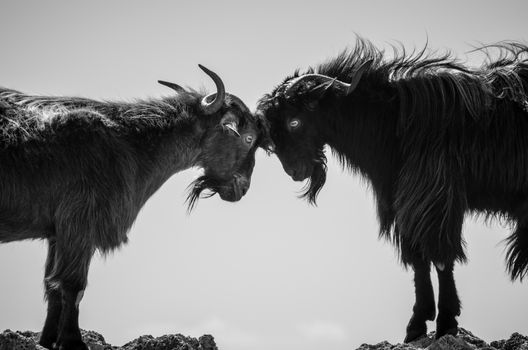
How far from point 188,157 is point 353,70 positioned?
2.70 meters

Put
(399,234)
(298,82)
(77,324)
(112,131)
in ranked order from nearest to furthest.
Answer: (77,324) < (112,131) < (399,234) < (298,82)

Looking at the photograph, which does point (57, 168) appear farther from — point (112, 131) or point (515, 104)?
point (515, 104)

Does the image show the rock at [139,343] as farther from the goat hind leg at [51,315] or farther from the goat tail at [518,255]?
the goat tail at [518,255]

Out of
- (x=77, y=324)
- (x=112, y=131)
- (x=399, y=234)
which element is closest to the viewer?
(x=77, y=324)

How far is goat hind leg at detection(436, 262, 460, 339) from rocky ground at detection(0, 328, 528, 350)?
15 cm

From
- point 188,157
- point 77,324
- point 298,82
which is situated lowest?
point 77,324

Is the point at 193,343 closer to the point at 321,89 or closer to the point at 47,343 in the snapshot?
the point at 47,343

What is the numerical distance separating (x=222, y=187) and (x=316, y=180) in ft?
4.69

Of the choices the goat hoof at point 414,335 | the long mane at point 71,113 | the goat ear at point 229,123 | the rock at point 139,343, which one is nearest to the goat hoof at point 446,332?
the goat hoof at point 414,335

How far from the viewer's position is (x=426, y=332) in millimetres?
13312

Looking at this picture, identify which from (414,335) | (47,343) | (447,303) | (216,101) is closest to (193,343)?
(47,343)

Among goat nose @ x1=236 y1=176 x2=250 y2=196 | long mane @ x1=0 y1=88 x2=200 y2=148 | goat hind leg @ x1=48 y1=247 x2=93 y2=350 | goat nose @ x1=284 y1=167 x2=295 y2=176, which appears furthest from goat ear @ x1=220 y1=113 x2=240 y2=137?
goat hind leg @ x1=48 y1=247 x2=93 y2=350

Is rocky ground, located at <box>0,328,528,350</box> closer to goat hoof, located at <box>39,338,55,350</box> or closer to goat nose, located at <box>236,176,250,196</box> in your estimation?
goat hoof, located at <box>39,338,55,350</box>

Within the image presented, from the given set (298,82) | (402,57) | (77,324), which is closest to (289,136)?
(298,82)
